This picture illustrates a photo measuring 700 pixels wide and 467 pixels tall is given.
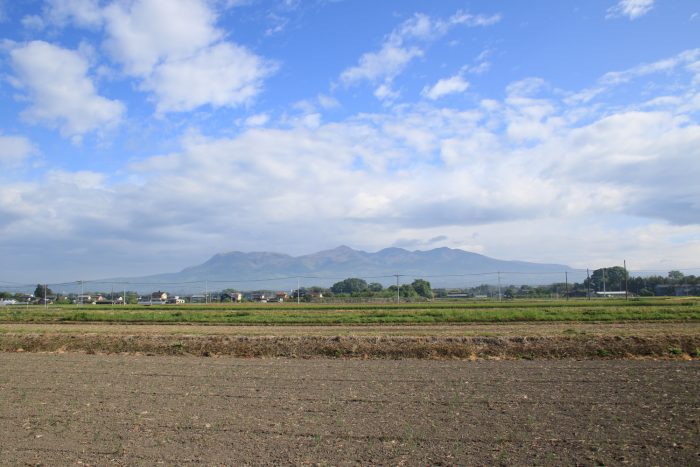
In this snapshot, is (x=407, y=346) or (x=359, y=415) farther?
(x=407, y=346)

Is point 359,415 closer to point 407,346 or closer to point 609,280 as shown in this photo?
point 407,346

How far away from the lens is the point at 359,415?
32.1 ft

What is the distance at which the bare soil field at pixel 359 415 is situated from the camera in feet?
25.2

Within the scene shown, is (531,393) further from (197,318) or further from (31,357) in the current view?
(197,318)

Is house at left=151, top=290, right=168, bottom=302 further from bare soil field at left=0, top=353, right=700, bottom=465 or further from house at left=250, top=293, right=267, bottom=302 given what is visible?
bare soil field at left=0, top=353, right=700, bottom=465

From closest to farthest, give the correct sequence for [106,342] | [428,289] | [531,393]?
1. [531,393]
2. [106,342]
3. [428,289]


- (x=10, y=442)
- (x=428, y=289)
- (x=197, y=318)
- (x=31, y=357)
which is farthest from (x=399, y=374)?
(x=428, y=289)

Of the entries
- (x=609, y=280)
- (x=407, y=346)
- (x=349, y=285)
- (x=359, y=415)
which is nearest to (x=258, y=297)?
(x=349, y=285)

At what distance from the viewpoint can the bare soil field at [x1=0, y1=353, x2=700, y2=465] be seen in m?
7.68

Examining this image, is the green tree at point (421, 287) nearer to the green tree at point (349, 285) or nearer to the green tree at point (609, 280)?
the green tree at point (609, 280)

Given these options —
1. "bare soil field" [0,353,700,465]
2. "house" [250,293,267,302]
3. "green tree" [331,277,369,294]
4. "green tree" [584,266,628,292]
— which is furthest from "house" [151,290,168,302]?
"bare soil field" [0,353,700,465]

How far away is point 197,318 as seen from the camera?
39.3 meters

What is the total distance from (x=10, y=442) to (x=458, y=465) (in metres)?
7.06

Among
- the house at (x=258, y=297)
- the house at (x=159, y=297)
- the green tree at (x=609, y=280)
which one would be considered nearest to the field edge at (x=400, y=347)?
the house at (x=258, y=297)
